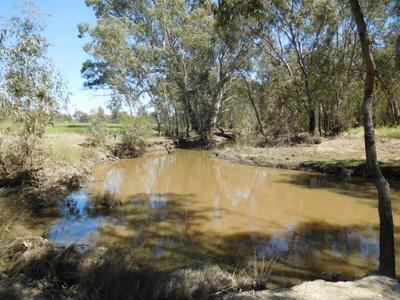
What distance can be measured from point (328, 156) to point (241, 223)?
976 centimetres

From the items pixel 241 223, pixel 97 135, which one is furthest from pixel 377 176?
pixel 97 135

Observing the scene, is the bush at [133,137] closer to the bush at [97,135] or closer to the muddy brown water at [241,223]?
the bush at [97,135]

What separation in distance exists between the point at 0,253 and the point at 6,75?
20.9 feet

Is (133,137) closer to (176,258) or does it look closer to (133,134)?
(133,134)

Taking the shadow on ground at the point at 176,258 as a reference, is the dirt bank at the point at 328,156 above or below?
above

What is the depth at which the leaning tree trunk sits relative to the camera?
17.1ft

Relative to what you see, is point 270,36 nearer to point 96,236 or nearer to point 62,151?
point 62,151

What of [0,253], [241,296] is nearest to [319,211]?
[241,296]

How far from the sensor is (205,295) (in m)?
4.25

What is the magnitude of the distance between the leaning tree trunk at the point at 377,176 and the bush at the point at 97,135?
760 inches

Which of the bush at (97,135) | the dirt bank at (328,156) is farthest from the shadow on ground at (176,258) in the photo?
the bush at (97,135)

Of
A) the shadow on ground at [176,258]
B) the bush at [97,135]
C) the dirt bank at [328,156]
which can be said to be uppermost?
the bush at [97,135]

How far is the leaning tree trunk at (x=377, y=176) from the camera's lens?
5.23 metres

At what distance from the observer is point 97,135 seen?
22.9 meters
